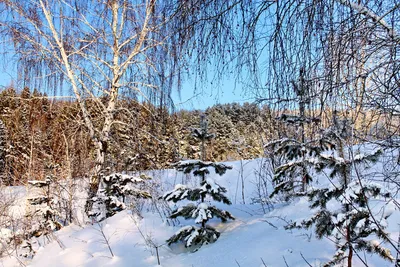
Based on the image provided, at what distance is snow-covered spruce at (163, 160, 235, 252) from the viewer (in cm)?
332

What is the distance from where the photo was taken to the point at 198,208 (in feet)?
11.0

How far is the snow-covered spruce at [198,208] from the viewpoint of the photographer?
3.32 metres

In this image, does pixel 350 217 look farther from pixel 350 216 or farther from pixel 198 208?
pixel 198 208

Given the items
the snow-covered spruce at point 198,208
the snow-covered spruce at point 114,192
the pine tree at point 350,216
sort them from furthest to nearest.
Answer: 1. the snow-covered spruce at point 114,192
2. the snow-covered spruce at point 198,208
3. the pine tree at point 350,216

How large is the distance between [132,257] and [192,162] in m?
1.27

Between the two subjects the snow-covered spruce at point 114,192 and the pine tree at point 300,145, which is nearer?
the pine tree at point 300,145

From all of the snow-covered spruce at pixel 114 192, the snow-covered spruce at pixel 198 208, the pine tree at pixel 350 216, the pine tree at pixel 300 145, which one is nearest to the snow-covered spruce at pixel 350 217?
the pine tree at pixel 350 216

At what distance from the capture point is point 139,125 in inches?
211

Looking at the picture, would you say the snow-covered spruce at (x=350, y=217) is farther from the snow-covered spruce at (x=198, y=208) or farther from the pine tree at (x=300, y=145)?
the snow-covered spruce at (x=198, y=208)

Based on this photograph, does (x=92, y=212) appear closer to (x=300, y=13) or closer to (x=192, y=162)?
(x=192, y=162)

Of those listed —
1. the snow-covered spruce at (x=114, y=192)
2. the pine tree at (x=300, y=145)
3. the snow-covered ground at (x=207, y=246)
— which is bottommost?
the snow-covered ground at (x=207, y=246)

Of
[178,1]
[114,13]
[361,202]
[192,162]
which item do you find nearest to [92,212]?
[192,162]

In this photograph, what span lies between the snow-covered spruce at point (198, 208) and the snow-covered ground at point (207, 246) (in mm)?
125

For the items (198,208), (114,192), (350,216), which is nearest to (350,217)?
(350,216)
